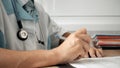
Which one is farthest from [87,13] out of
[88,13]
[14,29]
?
[14,29]

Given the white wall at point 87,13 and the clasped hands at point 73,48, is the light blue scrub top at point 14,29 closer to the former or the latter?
the clasped hands at point 73,48

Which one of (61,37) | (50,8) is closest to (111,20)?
(50,8)

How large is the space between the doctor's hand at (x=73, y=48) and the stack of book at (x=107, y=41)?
0.39m

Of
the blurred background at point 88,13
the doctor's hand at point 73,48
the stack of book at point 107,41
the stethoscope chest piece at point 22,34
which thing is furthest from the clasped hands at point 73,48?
the blurred background at point 88,13

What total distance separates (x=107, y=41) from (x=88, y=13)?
0.46 meters

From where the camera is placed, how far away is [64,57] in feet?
2.42

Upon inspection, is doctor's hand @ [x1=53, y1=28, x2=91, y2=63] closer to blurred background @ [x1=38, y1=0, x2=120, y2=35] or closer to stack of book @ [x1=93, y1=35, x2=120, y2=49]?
stack of book @ [x1=93, y1=35, x2=120, y2=49]

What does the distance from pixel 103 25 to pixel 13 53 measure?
3.54 ft

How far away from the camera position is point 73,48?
782 millimetres

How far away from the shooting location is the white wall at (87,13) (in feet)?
5.29

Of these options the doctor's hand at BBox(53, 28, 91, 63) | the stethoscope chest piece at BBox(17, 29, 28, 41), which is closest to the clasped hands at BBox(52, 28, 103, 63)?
the doctor's hand at BBox(53, 28, 91, 63)

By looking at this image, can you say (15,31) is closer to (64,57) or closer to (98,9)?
(64,57)

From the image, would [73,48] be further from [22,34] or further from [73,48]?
[22,34]

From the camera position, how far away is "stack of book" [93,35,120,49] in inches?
47.5
